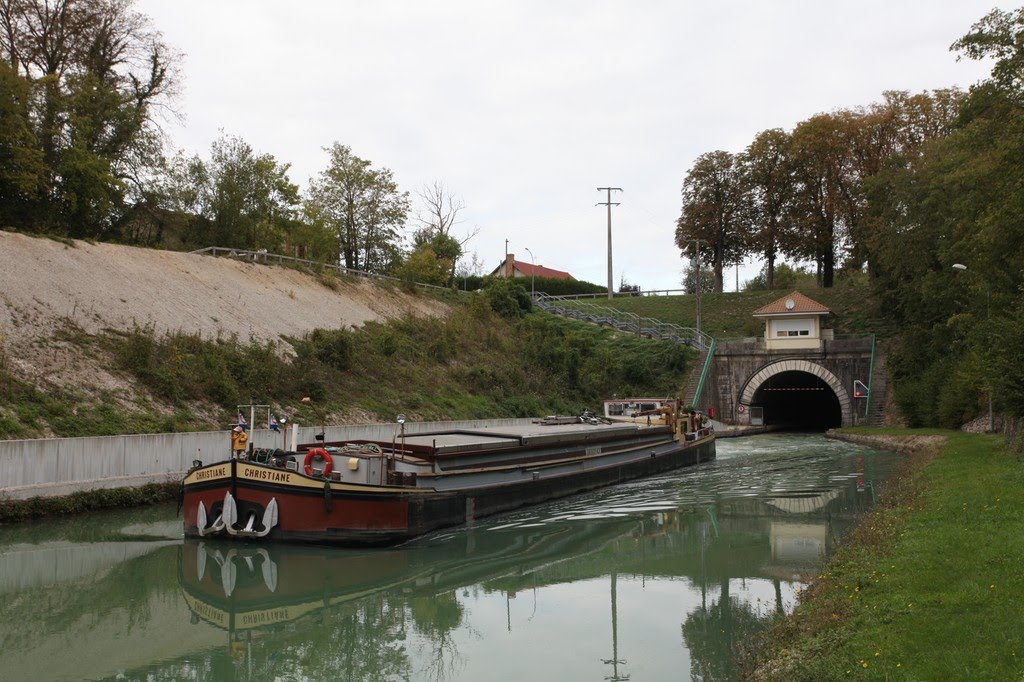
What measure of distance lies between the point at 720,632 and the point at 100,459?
1508 cm

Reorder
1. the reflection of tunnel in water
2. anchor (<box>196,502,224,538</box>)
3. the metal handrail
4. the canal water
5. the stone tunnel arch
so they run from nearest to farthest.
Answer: the canal water, anchor (<box>196,502,224,538</box>), the metal handrail, the stone tunnel arch, the reflection of tunnel in water

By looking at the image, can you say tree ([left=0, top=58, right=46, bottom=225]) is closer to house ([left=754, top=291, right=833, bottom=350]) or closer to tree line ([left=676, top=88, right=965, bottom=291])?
house ([left=754, top=291, right=833, bottom=350])

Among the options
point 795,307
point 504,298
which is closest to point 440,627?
point 795,307

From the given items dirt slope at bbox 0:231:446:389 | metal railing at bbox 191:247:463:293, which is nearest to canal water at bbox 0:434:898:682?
dirt slope at bbox 0:231:446:389

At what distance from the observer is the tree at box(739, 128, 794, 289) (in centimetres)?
6341

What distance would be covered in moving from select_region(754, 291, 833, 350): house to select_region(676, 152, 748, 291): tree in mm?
17597

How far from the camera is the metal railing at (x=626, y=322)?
2160 inches

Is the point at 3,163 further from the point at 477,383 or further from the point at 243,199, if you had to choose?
the point at 477,383

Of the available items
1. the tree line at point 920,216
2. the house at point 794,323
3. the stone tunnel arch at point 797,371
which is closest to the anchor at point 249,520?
the tree line at point 920,216

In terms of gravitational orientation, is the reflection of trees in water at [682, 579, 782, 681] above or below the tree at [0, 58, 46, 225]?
below

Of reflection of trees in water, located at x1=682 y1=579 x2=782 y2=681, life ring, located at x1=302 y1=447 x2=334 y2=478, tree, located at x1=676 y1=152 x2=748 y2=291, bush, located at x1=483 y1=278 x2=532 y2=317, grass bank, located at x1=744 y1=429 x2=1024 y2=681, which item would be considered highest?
tree, located at x1=676 y1=152 x2=748 y2=291

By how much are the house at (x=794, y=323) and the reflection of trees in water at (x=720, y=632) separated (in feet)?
125

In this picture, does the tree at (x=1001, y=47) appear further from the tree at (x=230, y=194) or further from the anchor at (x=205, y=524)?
the tree at (x=230, y=194)

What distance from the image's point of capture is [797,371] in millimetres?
50000
